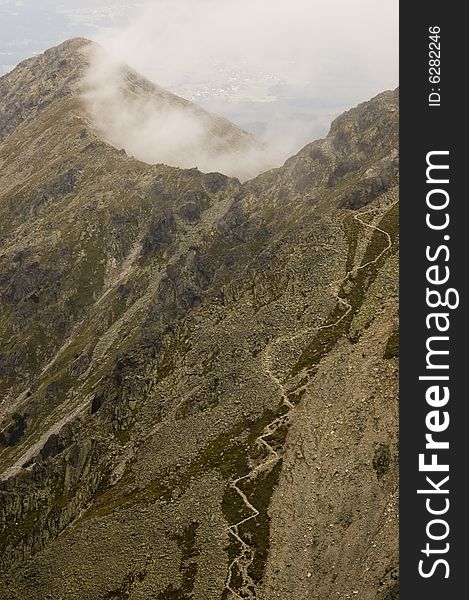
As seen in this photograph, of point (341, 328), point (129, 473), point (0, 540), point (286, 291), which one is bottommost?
point (0, 540)

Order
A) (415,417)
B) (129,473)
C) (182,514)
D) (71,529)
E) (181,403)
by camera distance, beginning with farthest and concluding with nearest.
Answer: (181,403) < (129,473) < (71,529) < (182,514) < (415,417)

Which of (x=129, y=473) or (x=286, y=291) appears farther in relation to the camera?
(x=286, y=291)

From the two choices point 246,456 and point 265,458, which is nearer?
point 265,458

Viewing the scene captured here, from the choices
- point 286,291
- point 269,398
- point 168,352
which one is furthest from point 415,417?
point 168,352

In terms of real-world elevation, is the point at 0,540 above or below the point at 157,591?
above

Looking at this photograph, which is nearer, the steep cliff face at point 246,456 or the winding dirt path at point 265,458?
the winding dirt path at point 265,458

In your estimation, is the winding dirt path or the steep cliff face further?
the steep cliff face

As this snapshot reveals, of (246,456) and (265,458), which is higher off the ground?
(246,456)

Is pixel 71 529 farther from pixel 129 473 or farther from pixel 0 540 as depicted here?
pixel 0 540
